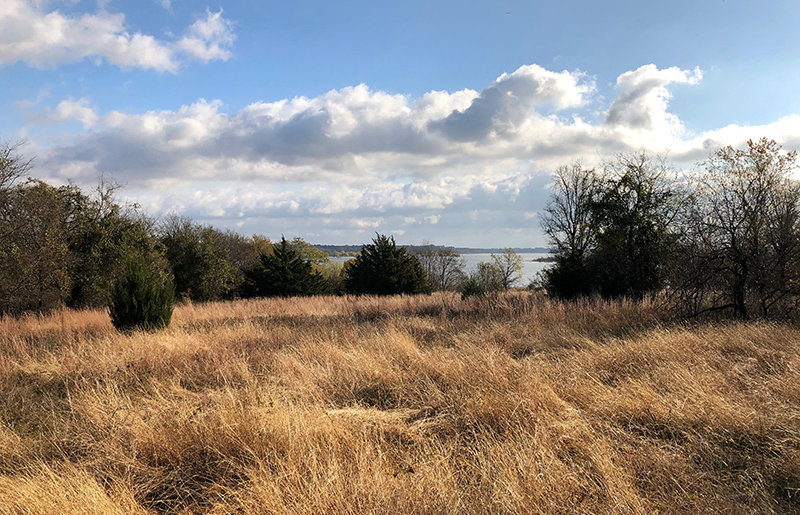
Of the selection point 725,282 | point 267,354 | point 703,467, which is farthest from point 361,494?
point 725,282

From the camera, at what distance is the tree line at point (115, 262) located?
13.9 metres

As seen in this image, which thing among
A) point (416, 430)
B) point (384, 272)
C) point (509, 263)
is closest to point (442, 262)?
point (509, 263)

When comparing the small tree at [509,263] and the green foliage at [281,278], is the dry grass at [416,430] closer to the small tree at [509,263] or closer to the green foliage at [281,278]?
the green foliage at [281,278]

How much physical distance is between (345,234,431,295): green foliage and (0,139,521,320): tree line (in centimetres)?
7

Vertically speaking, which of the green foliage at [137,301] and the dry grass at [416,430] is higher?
the green foliage at [137,301]

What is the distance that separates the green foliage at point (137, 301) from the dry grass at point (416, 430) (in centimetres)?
353

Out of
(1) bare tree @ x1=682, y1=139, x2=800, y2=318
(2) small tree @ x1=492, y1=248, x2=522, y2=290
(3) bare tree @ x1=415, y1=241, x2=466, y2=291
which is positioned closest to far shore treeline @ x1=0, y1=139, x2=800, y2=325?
(1) bare tree @ x1=682, y1=139, x2=800, y2=318

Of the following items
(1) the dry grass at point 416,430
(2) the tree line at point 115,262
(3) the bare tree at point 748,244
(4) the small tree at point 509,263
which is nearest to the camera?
(1) the dry grass at point 416,430

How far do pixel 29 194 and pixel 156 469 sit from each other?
17.0m

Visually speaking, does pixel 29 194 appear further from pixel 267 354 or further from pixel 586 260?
pixel 586 260

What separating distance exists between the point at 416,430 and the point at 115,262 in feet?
68.4

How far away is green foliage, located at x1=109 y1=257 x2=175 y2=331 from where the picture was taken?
1128 centimetres

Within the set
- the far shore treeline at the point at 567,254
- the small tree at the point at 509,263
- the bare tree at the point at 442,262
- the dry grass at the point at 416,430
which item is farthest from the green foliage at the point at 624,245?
the bare tree at the point at 442,262

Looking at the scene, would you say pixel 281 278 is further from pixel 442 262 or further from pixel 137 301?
pixel 442 262
